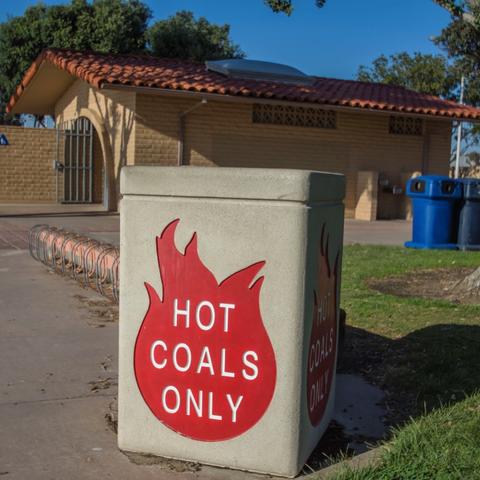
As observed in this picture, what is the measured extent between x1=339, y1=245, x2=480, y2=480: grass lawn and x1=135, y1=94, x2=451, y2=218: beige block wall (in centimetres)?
1008

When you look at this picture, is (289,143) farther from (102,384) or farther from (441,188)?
A: (102,384)

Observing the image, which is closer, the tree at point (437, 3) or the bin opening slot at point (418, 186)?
the tree at point (437, 3)

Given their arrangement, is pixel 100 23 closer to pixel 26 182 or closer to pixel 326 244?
pixel 26 182

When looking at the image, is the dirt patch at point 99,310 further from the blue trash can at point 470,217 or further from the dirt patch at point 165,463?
the blue trash can at point 470,217

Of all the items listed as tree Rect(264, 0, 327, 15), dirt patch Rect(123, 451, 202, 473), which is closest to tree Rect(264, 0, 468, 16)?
tree Rect(264, 0, 327, 15)

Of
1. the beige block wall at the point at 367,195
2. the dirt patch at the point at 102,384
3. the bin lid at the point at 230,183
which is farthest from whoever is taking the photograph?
the beige block wall at the point at 367,195

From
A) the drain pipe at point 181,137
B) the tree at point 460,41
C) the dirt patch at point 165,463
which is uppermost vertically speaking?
the tree at point 460,41

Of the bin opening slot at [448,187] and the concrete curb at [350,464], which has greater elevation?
the bin opening slot at [448,187]

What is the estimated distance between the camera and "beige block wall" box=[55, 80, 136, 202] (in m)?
18.0

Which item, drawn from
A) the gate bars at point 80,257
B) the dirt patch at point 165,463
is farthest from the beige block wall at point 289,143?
the dirt patch at point 165,463

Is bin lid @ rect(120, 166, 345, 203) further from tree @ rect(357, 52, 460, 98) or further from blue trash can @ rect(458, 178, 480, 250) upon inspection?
tree @ rect(357, 52, 460, 98)

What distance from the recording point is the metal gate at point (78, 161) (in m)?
22.6

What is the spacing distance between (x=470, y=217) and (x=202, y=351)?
1026 centimetres

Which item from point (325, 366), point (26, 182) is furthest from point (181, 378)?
point (26, 182)
